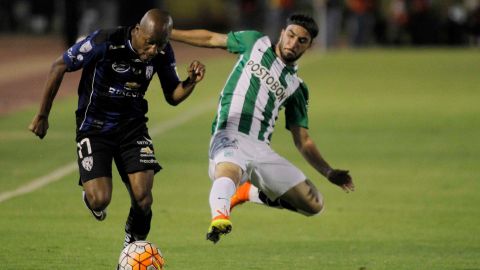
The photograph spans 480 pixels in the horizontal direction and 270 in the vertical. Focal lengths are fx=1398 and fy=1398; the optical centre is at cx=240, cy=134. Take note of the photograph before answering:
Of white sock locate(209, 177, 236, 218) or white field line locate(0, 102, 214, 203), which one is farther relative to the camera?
white field line locate(0, 102, 214, 203)

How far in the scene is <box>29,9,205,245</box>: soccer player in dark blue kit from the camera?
10.7 metres

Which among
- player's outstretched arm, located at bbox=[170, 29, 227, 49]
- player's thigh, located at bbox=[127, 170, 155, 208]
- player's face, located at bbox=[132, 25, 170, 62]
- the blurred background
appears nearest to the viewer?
player's face, located at bbox=[132, 25, 170, 62]

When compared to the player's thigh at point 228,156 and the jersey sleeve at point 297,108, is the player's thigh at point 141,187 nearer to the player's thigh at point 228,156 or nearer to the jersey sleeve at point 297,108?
the player's thigh at point 228,156

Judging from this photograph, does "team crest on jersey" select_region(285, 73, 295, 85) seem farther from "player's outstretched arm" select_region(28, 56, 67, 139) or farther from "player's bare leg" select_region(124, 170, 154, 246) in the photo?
"player's outstretched arm" select_region(28, 56, 67, 139)

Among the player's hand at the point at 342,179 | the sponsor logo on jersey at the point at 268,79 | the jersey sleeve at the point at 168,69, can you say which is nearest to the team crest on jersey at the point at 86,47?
the jersey sleeve at the point at 168,69

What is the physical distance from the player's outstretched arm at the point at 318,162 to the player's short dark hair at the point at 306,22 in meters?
0.92

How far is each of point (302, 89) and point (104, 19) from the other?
127 feet

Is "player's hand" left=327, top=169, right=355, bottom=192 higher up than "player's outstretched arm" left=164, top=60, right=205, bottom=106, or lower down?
lower down

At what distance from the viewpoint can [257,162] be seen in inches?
442

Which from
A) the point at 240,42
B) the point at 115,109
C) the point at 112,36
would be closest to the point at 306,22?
the point at 240,42

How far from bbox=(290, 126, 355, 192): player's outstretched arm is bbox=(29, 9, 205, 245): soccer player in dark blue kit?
1214mm

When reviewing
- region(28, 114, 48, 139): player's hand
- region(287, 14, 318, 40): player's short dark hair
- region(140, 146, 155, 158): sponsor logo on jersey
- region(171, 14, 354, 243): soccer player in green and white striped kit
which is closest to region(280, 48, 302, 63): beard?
region(171, 14, 354, 243): soccer player in green and white striped kit

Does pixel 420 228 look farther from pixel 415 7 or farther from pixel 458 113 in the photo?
pixel 415 7

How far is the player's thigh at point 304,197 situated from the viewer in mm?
11414
